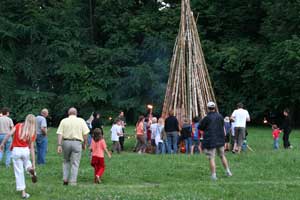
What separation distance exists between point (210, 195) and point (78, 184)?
3274mm

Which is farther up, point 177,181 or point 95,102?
point 95,102

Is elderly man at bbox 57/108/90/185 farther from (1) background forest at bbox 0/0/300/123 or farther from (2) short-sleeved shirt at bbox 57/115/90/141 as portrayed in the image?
(1) background forest at bbox 0/0/300/123

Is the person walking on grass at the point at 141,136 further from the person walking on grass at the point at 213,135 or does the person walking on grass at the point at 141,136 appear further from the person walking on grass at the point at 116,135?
the person walking on grass at the point at 213,135

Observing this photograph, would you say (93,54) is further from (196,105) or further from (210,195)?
(210,195)

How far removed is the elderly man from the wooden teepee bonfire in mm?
10826

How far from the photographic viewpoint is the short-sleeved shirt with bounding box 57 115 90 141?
11.9 meters

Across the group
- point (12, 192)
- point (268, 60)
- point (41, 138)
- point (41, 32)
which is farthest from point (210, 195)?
point (41, 32)

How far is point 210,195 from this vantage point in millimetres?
10219

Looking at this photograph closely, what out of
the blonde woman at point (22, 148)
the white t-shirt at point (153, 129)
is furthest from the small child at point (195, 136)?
the blonde woman at point (22, 148)

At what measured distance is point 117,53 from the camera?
1642 inches

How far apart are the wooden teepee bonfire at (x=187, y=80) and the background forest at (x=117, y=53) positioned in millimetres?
14200

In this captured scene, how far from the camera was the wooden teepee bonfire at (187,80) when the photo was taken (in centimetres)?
2277

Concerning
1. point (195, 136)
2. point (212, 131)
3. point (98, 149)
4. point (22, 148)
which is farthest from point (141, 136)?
point (22, 148)

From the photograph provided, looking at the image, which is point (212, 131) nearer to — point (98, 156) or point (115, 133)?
point (98, 156)
